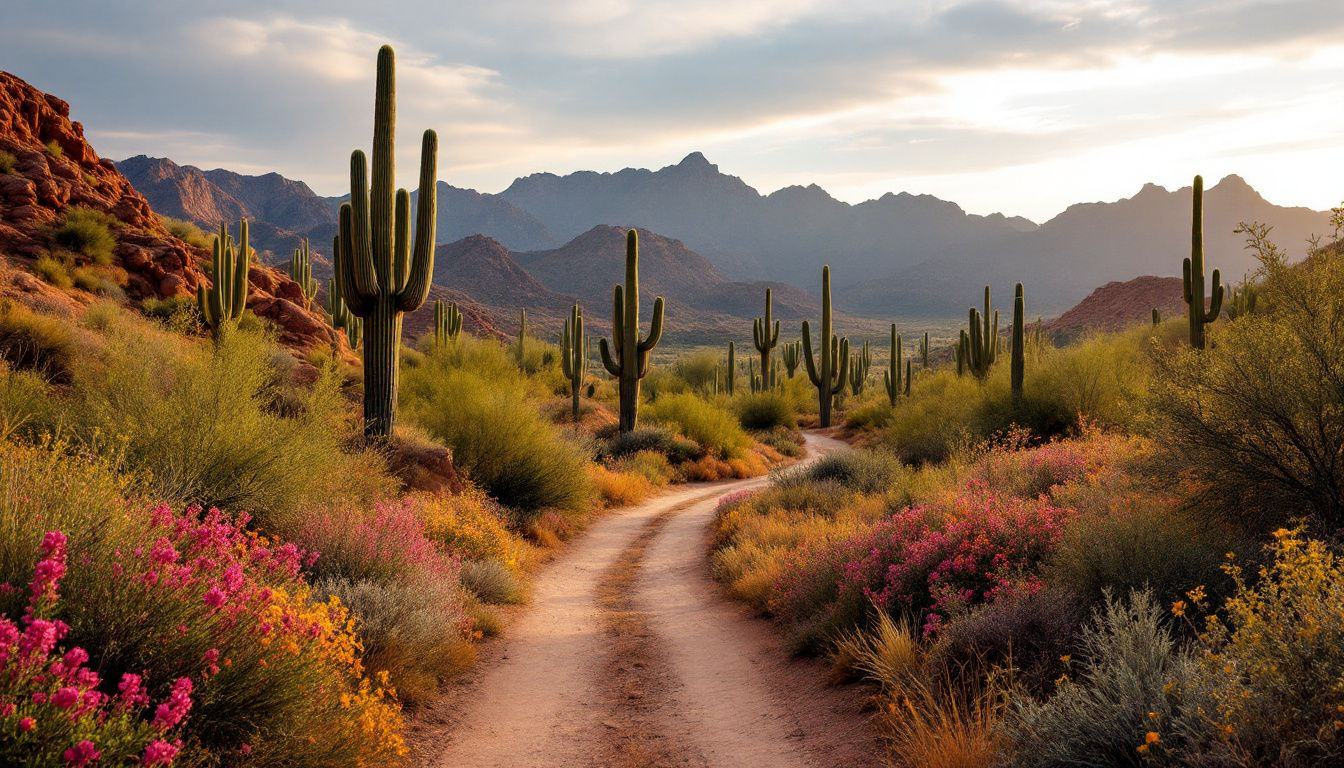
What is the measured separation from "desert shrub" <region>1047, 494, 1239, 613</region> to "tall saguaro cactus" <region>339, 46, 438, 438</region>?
34.9ft

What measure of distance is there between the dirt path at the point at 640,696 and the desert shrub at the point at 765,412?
27.9m

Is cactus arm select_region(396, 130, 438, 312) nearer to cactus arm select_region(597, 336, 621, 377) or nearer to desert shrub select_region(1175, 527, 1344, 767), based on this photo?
cactus arm select_region(597, 336, 621, 377)

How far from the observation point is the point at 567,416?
3319 cm

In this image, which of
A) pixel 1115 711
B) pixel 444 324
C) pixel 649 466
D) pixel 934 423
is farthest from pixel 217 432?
pixel 444 324

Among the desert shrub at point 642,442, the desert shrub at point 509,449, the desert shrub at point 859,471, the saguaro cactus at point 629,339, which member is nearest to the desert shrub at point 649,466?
the desert shrub at point 642,442

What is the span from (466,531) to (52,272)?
17.6 m

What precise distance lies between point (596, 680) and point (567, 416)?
25.4 meters

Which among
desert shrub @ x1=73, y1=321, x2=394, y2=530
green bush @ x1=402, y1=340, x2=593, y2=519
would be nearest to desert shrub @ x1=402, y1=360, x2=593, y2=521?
green bush @ x1=402, y1=340, x2=593, y2=519

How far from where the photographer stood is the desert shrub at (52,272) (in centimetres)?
2150

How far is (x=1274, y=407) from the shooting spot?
20.9 ft

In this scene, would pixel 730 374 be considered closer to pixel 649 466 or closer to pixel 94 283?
pixel 649 466

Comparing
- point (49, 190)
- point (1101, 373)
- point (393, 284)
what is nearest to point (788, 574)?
point (393, 284)

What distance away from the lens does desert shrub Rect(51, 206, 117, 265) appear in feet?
80.0

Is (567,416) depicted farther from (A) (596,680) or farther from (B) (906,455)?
(A) (596,680)
